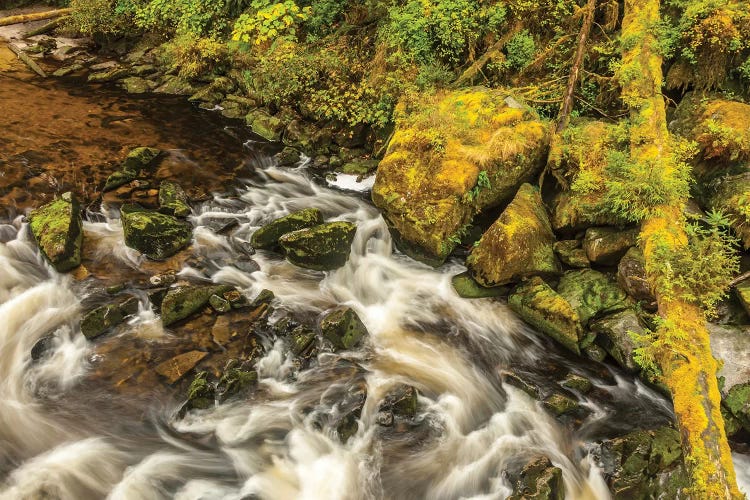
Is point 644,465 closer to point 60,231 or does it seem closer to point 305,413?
point 305,413

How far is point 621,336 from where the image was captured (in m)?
6.08

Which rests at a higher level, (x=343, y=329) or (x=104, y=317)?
(x=104, y=317)

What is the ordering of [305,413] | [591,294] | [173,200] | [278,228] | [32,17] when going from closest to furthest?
[305,413] → [591,294] → [278,228] → [173,200] → [32,17]

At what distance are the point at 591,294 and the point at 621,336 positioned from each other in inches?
27.5

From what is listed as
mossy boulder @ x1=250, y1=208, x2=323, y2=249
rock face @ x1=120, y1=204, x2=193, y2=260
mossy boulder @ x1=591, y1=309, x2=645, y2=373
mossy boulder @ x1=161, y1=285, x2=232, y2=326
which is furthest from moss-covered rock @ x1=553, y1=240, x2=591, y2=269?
rock face @ x1=120, y1=204, x2=193, y2=260

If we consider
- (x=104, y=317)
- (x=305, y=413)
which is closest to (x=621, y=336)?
(x=305, y=413)

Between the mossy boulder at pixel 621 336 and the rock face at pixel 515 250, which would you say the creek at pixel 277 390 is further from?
the rock face at pixel 515 250

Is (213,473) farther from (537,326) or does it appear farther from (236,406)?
(537,326)

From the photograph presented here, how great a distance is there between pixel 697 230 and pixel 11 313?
954cm

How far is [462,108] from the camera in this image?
828 centimetres

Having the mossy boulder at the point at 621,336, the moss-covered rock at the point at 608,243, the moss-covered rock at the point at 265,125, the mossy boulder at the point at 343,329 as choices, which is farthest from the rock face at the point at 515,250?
the moss-covered rock at the point at 265,125

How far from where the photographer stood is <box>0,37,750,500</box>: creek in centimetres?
512

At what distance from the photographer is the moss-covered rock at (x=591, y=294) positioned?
636cm

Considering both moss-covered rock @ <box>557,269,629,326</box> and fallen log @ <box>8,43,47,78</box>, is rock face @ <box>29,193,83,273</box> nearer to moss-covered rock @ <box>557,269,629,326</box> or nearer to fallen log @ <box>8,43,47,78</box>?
moss-covered rock @ <box>557,269,629,326</box>
